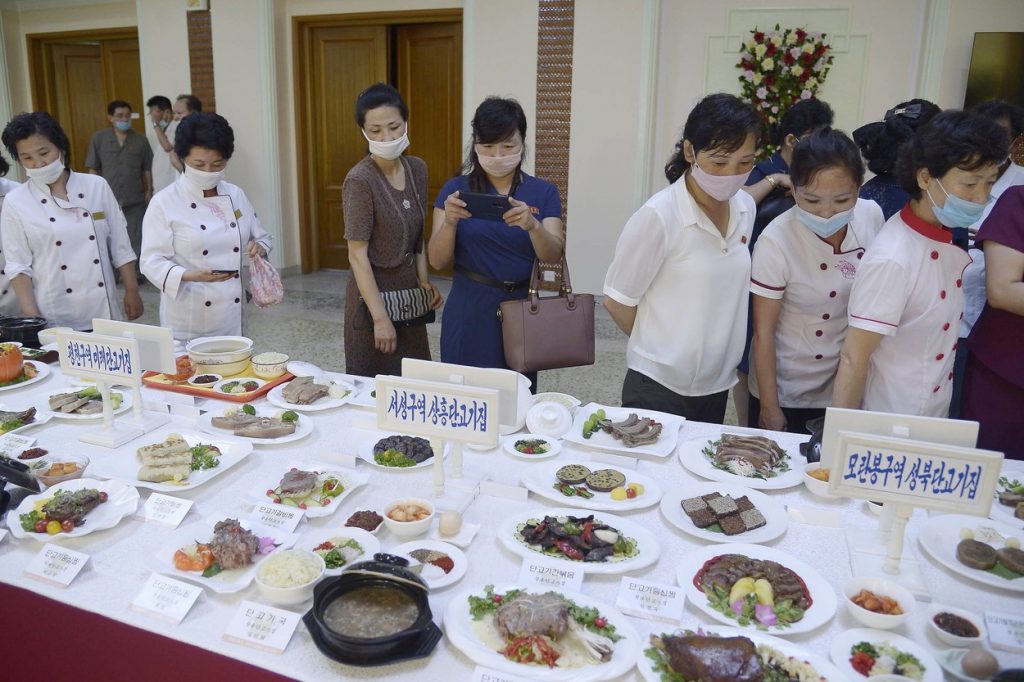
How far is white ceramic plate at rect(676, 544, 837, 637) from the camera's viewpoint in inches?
45.1

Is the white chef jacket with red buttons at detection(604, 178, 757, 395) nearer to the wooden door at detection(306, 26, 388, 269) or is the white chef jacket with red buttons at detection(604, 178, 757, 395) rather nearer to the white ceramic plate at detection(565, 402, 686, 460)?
the white ceramic plate at detection(565, 402, 686, 460)

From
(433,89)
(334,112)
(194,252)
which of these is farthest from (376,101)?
(334,112)

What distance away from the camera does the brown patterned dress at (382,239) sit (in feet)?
7.95

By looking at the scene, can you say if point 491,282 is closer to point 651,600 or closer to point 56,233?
point 651,600

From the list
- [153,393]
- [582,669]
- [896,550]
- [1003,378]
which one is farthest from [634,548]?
[153,393]

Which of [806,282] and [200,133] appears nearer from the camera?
[806,282]

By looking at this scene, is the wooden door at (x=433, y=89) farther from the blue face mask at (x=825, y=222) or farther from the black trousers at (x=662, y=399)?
the blue face mask at (x=825, y=222)

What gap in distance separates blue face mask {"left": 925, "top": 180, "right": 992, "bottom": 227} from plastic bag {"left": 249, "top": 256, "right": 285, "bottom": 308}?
2.05 meters

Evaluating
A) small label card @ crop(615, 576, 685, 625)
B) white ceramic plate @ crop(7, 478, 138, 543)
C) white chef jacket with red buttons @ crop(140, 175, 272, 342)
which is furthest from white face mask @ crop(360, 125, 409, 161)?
small label card @ crop(615, 576, 685, 625)

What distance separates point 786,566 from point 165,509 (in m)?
1.20

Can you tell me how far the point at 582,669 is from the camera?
41.0 inches

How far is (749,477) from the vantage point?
1657 mm

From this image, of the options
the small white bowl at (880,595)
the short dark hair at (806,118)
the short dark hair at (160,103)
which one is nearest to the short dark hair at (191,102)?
the short dark hair at (160,103)

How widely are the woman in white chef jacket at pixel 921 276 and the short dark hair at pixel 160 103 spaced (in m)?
6.34
